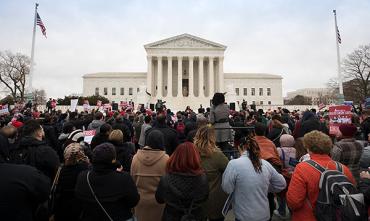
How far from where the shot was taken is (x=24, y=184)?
123 inches

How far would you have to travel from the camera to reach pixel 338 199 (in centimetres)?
371

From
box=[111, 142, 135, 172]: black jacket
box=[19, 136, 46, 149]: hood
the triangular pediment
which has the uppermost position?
the triangular pediment

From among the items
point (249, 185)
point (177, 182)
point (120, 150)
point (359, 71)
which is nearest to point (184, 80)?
point (359, 71)

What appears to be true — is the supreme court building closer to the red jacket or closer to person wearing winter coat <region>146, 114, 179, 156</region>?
person wearing winter coat <region>146, 114, 179, 156</region>

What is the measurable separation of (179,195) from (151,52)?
2764 inches

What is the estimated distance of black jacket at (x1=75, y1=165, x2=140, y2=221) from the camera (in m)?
3.80

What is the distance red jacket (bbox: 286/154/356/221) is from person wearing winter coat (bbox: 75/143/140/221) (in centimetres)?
219

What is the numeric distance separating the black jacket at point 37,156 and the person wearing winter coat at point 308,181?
3630 mm

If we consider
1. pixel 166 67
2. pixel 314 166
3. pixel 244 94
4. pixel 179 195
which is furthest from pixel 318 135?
pixel 244 94

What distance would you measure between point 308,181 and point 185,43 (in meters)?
70.7

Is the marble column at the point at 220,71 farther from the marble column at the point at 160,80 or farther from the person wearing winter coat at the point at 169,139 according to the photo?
the person wearing winter coat at the point at 169,139

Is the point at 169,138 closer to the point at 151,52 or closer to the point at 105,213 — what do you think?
the point at 105,213


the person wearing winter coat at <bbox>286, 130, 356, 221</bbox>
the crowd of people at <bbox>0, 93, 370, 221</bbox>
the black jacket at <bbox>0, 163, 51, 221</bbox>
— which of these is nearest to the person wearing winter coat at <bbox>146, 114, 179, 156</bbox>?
the crowd of people at <bbox>0, 93, 370, 221</bbox>

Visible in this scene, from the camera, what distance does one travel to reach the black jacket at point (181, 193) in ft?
13.2
